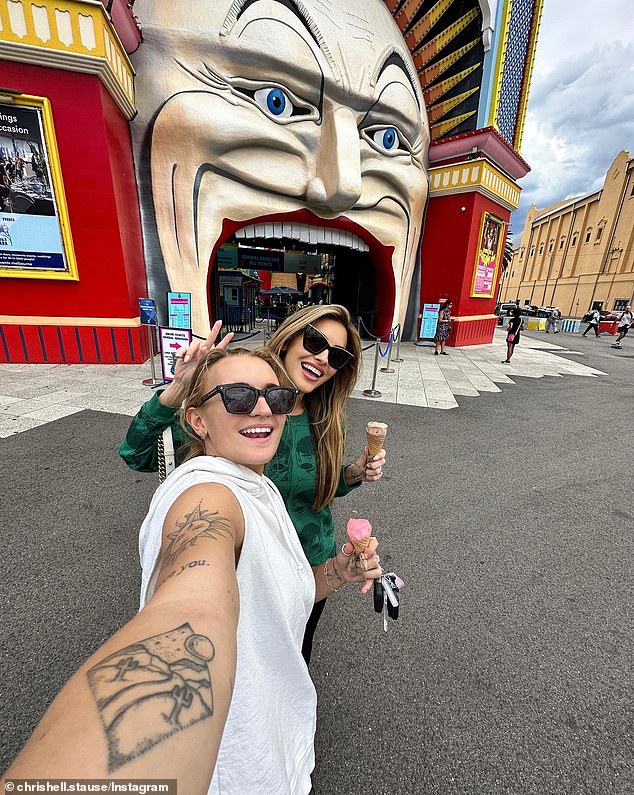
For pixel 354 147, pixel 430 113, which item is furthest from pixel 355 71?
pixel 430 113

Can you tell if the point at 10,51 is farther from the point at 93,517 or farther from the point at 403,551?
the point at 403,551

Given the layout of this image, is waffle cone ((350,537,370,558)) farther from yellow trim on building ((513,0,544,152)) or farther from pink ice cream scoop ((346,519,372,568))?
yellow trim on building ((513,0,544,152))

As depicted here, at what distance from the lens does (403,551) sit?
2729mm

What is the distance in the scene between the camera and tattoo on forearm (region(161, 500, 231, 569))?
835 millimetres

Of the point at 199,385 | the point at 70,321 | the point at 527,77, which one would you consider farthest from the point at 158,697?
the point at 527,77

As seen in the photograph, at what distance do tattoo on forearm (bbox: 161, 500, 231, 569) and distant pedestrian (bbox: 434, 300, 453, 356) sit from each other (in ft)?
36.6

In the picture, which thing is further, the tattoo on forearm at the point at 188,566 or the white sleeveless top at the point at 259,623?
the white sleeveless top at the point at 259,623

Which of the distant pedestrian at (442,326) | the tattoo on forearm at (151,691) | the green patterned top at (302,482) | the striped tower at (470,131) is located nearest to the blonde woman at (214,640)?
the tattoo on forearm at (151,691)

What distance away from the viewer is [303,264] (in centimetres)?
1828

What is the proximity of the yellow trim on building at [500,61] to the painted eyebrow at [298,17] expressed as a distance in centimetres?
549

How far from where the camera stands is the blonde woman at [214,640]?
1.54ft

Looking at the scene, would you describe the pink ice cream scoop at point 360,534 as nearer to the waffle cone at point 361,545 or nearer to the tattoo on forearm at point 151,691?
the waffle cone at point 361,545

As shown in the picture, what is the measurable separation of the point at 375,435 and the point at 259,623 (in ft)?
2.97

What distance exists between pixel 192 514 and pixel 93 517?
2.61 metres
